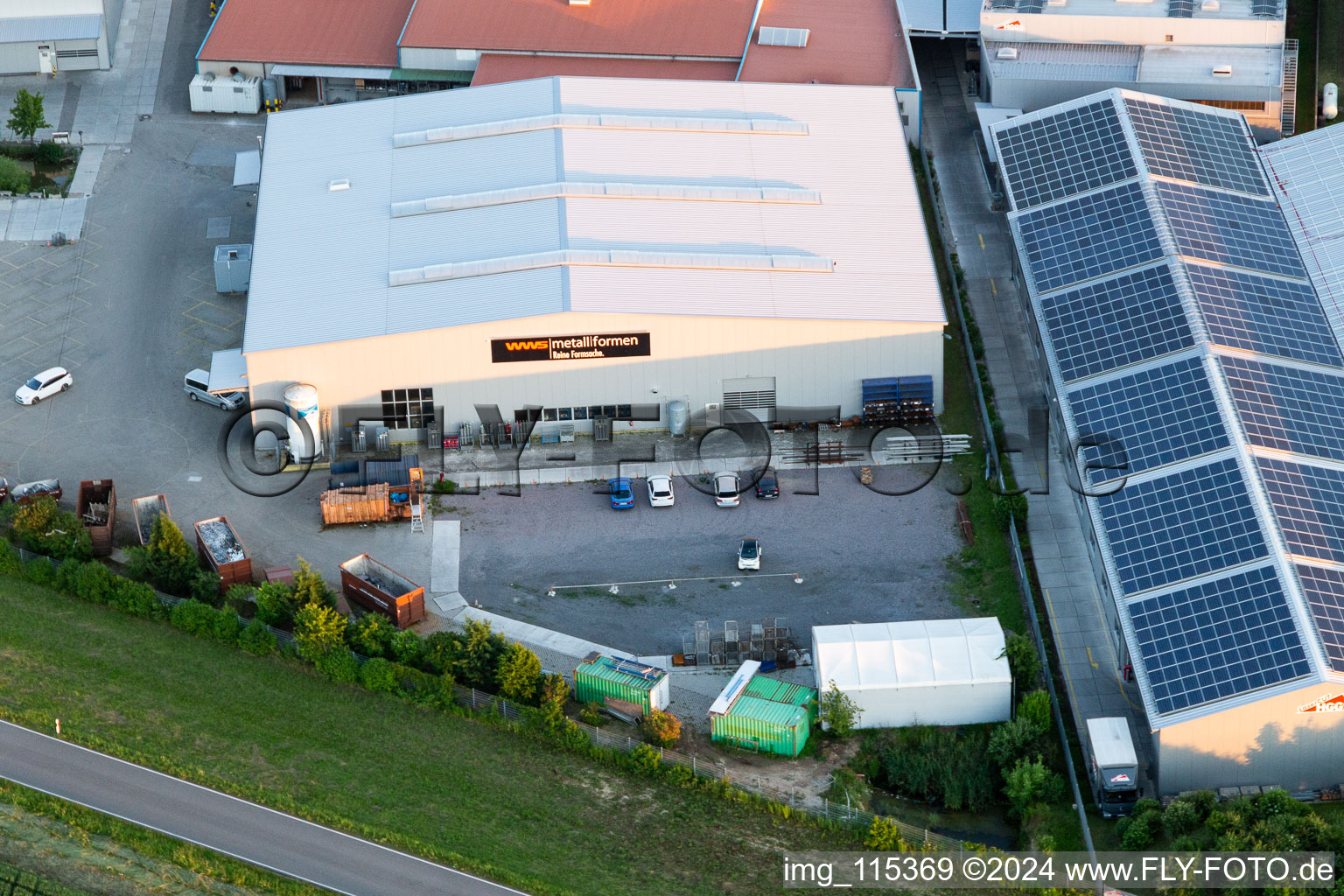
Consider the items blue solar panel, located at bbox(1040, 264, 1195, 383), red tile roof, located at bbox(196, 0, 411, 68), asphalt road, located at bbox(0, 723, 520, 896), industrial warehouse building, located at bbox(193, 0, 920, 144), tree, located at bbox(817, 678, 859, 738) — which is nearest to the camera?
asphalt road, located at bbox(0, 723, 520, 896)

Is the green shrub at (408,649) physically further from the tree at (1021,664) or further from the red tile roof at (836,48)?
Result: the red tile roof at (836,48)

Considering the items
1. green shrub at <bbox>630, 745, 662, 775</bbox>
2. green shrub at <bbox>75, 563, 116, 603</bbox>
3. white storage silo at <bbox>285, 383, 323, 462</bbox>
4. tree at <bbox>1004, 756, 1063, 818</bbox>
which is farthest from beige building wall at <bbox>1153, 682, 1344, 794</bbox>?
green shrub at <bbox>75, 563, 116, 603</bbox>

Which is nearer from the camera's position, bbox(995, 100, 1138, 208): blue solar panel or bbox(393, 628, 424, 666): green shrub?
bbox(393, 628, 424, 666): green shrub

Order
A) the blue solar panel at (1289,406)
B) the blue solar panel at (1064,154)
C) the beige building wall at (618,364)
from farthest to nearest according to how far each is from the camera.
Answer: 1. the blue solar panel at (1064,154)
2. the beige building wall at (618,364)
3. the blue solar panel at (1289,406)

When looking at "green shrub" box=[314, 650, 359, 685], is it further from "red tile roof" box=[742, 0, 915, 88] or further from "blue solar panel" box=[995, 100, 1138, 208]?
"red tile roof" box=[742, 0, 915, 88]

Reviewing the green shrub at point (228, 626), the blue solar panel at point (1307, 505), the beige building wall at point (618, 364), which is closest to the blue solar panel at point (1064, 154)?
the beige building wall at point (618, 364)

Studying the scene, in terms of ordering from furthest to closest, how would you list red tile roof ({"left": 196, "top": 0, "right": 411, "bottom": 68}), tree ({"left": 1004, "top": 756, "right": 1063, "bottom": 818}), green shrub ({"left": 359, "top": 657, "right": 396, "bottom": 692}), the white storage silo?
red tile roof ({"left": 196, "top": 0, "right": 411, "bottom": 68}) → the white storage silo → green shrub ({"left": 359, "top": 657, "right": 396, "bottom": 692}) → tree ({"left": 1004, "top": 756, "right": 1063, "bottom": 818})

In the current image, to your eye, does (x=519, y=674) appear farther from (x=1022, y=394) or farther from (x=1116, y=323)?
(x=1116, y=323)
